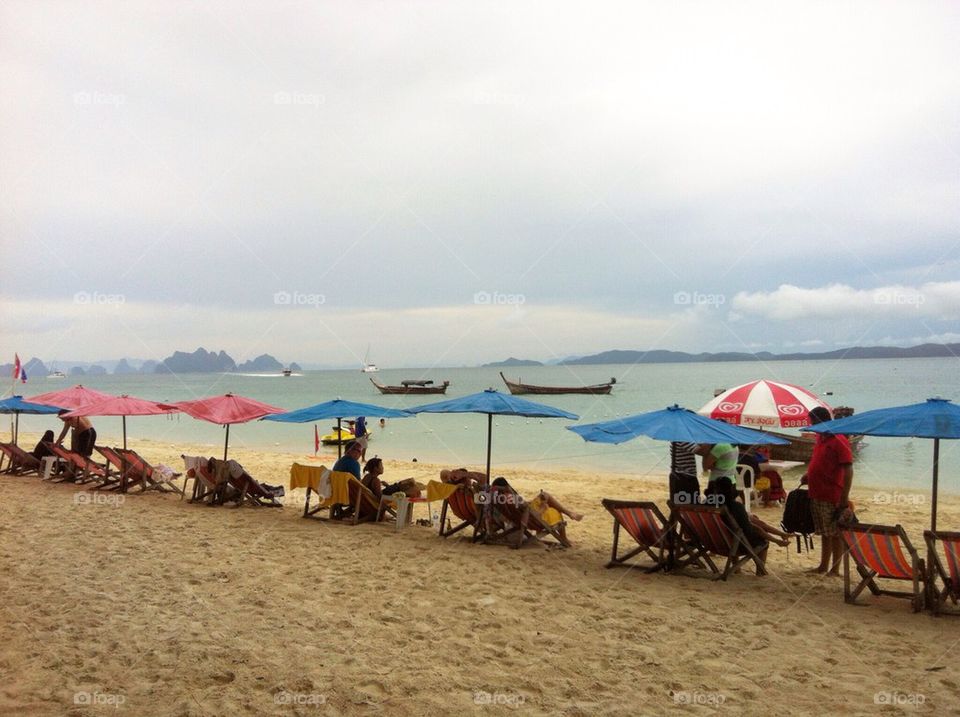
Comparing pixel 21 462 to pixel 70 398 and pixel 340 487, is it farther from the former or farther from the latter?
pixel 340 487

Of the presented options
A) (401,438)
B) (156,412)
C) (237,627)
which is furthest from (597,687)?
(401,438)

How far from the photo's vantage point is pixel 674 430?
613 centimetres

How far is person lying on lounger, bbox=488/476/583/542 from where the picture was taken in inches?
291

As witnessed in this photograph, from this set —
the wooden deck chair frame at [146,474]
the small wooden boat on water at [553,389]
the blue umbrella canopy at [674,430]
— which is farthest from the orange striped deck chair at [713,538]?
the small wooden boat on water at [553,389]

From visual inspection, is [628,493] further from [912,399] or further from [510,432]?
[912,399]

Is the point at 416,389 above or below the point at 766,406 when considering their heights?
below

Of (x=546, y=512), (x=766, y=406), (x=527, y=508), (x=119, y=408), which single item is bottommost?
(x=546, y=512)

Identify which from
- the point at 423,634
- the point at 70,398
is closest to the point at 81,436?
the point at 70,398

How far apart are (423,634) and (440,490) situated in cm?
305

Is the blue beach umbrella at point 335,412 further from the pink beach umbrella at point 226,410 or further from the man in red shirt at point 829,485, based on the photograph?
the man in red shirt at point 829,485

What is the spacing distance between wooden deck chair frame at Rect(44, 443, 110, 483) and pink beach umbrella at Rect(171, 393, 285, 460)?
8.25 feet

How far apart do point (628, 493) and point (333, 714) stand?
10.1m

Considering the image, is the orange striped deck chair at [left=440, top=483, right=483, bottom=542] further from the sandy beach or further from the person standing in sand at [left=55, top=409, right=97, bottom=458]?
the person standing in sand at [left=55, top=409, right=97, bottom=458]

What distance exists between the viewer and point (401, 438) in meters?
29.8
